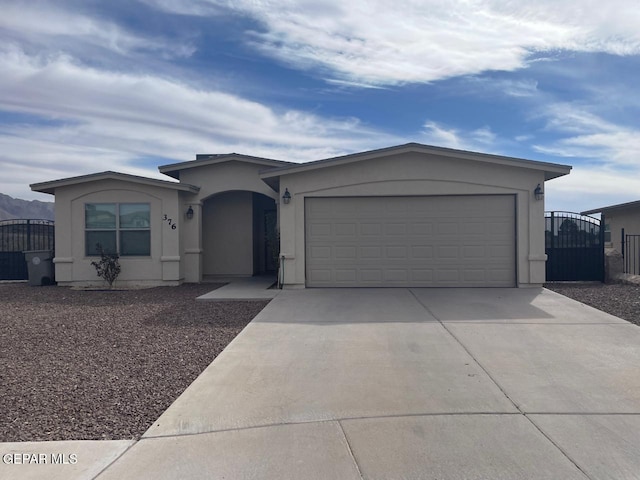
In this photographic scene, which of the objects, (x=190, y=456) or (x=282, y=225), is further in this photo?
(x=282, y=225)

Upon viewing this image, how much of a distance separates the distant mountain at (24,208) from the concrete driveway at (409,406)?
225 ft

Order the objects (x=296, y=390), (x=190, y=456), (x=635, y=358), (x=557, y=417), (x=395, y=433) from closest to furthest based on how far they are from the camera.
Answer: (x=190, y=456) < (x=395, y=433) < (x=557, y=417) < (x=296, y=390) < (x=635, y=358)

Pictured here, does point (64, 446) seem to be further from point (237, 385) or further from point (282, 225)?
point (282, 225)

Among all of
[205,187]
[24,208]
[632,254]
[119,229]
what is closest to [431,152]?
[205,187]

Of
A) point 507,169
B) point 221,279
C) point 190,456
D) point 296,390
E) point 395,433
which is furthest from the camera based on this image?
point 221,279

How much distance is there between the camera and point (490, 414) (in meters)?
5.03

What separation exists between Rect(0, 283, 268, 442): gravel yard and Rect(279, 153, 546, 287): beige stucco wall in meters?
2.49

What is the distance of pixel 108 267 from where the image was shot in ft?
48.7

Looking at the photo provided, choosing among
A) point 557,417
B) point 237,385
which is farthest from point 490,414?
point 237,385

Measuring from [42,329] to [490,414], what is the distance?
7431mm

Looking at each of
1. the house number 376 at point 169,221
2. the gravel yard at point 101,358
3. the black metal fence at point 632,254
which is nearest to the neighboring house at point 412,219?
the gravel yard at point 101,358

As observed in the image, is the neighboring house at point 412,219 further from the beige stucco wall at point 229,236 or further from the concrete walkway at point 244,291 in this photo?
the beige stucco wall at point 229,236

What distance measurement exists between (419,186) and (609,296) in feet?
16.1

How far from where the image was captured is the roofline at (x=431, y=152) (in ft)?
42.3
